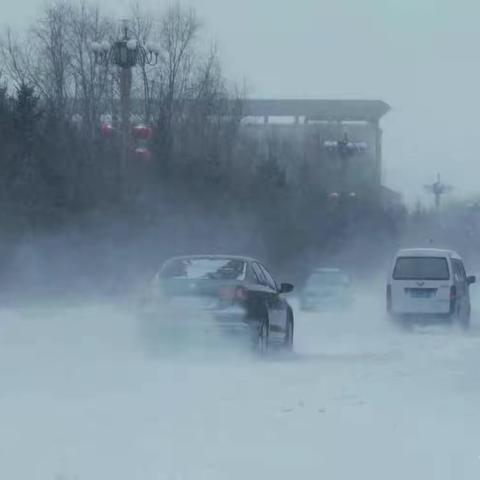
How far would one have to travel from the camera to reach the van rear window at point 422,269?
28.9 metres

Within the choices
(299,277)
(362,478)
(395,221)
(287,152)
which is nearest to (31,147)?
(299,277)

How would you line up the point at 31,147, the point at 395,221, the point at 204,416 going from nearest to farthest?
the point at 204,416
the point at 31,147
the point at 395,221

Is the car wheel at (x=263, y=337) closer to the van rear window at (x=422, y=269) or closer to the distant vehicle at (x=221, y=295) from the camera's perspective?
the distant vehicle at (x=221, y=295)

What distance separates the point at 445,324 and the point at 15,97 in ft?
50.7

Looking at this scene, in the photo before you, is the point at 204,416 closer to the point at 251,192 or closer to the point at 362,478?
the point at 362,478

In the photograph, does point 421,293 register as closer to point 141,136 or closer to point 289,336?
point 289,336

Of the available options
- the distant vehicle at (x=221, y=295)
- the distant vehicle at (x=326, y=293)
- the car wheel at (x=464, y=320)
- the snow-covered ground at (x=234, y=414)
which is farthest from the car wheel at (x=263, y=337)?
the distant vehicle at (x=326, y=293)

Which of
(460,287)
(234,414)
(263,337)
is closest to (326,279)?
(460,287)

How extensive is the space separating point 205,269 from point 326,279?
2242 centimetres

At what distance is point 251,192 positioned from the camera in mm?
49094

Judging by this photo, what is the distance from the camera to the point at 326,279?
41.1 m

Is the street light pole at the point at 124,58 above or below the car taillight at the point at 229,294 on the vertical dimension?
above

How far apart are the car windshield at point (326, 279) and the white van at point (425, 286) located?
11235 millimetres

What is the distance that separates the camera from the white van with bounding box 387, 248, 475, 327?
28.6 meters
